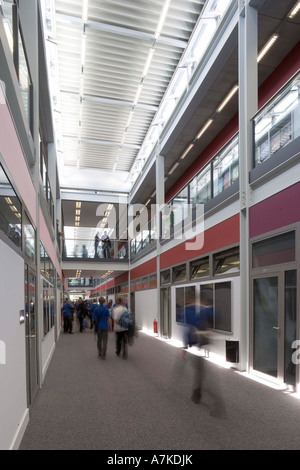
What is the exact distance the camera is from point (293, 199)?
6.09m

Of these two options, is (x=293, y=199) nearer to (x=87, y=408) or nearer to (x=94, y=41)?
(x=87, y=408)

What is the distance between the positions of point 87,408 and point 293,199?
Answer: 461 centimetres

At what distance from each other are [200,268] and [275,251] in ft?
13.6

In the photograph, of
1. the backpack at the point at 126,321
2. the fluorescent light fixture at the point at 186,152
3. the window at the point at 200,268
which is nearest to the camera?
the backpack at the point at 126,321

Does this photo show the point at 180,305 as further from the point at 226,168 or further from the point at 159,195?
the point at 226,168

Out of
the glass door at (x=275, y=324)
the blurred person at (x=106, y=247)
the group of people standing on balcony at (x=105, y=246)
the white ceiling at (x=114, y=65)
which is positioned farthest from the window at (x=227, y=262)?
the blurred person at (x=106, y=247)

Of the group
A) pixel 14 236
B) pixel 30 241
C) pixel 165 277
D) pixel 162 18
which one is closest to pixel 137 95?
pixel 162 18

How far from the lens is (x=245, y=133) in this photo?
25.1 ft

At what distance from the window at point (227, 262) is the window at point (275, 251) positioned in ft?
2.91

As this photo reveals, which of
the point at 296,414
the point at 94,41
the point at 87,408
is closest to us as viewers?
the point at 296,414

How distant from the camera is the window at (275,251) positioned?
6.09 m

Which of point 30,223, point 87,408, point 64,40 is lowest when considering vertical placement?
point 87,408

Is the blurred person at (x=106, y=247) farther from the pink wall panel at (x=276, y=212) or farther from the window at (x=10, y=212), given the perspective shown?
the window at (x=10, y=212)
